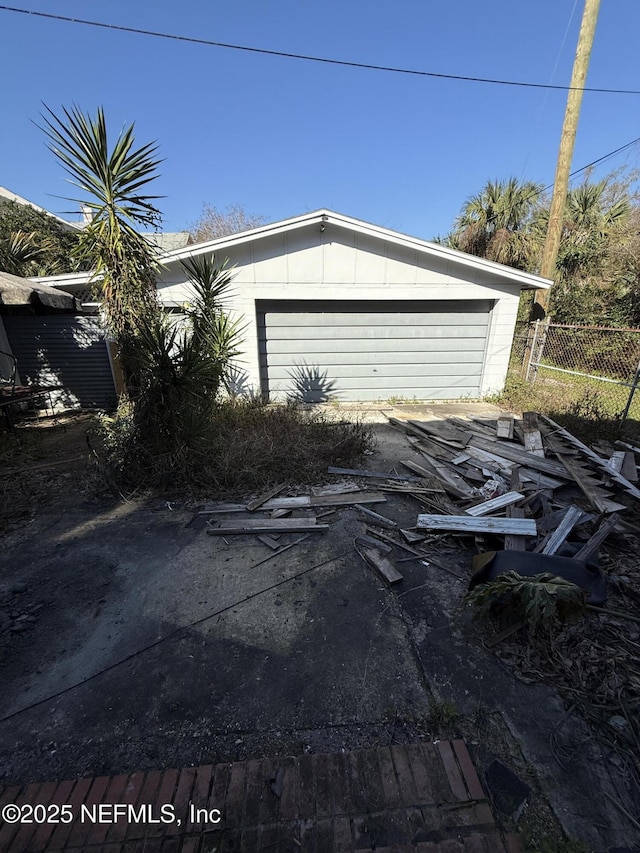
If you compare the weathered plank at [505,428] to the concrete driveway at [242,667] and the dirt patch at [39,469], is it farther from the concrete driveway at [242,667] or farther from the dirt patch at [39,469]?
the dirt patch at [39,469]

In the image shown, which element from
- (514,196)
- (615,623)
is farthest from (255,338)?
(514,196)

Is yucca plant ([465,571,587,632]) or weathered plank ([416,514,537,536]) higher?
yucca plant ([465,571,587,632])

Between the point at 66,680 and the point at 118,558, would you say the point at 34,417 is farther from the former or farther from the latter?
the point at 66,680

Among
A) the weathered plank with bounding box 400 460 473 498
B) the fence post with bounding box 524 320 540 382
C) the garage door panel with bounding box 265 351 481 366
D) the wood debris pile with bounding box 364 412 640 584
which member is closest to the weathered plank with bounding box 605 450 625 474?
the wood debris pile with bounding box 364 412 640 584

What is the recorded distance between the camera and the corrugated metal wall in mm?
7570

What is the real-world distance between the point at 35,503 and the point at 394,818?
445cm

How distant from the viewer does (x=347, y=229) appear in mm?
6980

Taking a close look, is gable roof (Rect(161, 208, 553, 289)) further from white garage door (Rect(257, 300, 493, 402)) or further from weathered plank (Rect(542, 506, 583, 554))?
weathered plank (Rect(542, 506, 583, 554))

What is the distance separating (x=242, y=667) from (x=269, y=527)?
1.42 meters

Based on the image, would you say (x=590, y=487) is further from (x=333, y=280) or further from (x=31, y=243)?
(x=31, y=243)

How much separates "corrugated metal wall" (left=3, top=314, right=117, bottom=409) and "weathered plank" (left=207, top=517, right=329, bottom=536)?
20.9 feet

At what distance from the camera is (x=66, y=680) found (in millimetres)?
1986

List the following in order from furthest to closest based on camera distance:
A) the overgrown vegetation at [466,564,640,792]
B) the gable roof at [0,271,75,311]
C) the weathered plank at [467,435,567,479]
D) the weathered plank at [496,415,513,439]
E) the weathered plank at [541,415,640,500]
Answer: the weathered plank at [496,415,513,439]
the gable roof at [0,271,75,311]
the weathered plank at [467,435,567,479]
the weathered plank at [541,415,640,500]
the overgrown vegetation at [466,564,640,792]

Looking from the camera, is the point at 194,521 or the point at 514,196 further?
the point at 514,196
